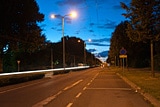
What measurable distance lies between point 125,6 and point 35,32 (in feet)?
56.4

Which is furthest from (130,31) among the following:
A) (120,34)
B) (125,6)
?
(120,34)

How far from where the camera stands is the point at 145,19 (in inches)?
1157

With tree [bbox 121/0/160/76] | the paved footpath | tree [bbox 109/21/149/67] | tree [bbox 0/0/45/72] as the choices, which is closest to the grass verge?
the paved footpath

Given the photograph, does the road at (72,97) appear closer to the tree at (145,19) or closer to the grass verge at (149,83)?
the grass verge at (149,83)

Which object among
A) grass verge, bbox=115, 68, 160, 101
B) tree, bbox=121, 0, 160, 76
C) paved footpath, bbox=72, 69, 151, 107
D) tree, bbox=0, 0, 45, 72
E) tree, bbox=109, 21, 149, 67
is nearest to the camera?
paved footpath, bbox=72, 69, 151, 107

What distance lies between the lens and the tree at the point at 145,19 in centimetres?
2934

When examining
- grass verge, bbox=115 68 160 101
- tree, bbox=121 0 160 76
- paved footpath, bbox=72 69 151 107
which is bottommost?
paved footpath, bbox=72 69 151 107

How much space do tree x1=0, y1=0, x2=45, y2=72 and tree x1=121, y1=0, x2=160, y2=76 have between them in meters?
16.0

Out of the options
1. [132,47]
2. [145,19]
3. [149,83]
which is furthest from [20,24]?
[132,47]

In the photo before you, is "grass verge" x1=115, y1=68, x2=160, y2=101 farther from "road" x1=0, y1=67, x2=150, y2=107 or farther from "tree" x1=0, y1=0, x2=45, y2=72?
"tree" x1=0, y1=0, x2=45, y2=72

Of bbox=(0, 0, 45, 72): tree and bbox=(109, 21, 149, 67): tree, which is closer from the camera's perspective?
bbox=(0, 0, 45, 72): tree

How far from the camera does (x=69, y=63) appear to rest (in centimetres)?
14900

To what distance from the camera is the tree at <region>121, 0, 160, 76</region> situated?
96.3ft

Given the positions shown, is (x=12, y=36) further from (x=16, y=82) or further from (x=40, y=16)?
(x=16, y=82)
